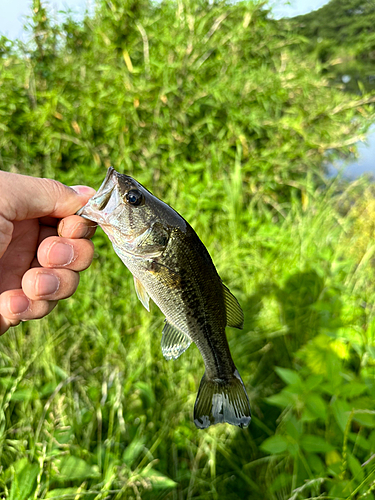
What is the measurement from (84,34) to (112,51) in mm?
710

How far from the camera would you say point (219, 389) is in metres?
1.27

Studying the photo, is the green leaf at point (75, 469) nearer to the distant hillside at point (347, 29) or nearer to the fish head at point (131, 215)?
the fish head at point (131, 215)

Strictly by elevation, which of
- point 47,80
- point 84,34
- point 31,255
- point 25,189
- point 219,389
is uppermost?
point 84,34

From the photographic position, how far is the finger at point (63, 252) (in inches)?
60.5

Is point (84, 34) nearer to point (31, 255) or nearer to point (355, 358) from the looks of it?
point (31, 255)

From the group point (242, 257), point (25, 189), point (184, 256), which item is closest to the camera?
point (184, 256)

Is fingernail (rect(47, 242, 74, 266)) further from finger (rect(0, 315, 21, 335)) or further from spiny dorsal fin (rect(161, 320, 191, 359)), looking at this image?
spiny dorsal fin (rect(161, 320, 191, 359))

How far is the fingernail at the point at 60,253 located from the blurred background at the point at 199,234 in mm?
793

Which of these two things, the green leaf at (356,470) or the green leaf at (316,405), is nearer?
the green leaf at (356,470)

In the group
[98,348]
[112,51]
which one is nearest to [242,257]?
[98,348]

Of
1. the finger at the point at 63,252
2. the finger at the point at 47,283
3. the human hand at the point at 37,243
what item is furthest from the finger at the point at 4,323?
the finger at the point at 63,252

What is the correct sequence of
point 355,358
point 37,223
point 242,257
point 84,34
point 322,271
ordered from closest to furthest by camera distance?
point 37,223, point 355,358, point 322,271, point 242,257, point 84,34

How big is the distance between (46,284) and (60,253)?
0.52ft

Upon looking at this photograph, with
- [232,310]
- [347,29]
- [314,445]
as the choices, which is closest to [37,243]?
[232,310]
